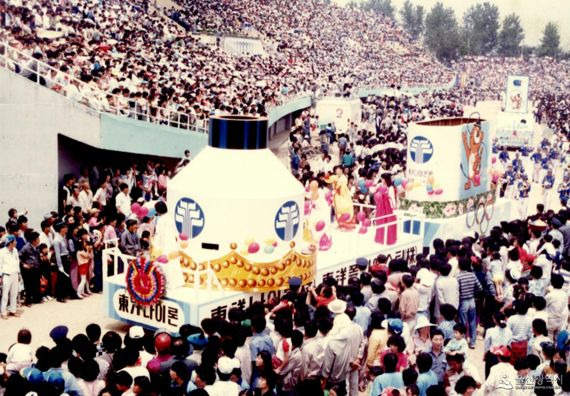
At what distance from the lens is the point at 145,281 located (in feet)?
36.6

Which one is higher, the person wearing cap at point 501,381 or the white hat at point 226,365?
the white hat at point 226,365

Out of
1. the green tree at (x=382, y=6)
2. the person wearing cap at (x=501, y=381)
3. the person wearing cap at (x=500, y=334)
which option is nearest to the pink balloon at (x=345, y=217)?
the person wearing cap at (x=500, y=334)

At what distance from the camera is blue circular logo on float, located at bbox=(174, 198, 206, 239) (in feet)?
38.6

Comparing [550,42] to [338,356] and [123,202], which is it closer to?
[123,202]

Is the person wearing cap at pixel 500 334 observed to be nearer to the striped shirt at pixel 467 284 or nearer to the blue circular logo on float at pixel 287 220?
the striped shirt at pixel 467 284

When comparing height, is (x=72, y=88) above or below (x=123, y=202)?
above

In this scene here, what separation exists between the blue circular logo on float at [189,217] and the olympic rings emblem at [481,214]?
739 cm

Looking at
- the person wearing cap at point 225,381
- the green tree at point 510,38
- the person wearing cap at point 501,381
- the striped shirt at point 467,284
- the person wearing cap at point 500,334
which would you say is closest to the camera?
the person wearing cap at point 225,381

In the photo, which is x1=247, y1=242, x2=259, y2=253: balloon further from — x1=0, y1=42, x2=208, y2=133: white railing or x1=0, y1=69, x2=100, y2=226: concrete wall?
x1=0, y1=42, x2=208, y2=133: white railing

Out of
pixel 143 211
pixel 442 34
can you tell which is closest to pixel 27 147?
pixel 143 211

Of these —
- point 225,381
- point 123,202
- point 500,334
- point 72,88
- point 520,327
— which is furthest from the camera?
point 72,88

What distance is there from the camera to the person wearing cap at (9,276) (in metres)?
11.5

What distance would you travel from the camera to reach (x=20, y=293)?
12680 millimetres

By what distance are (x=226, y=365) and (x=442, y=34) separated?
106 m
